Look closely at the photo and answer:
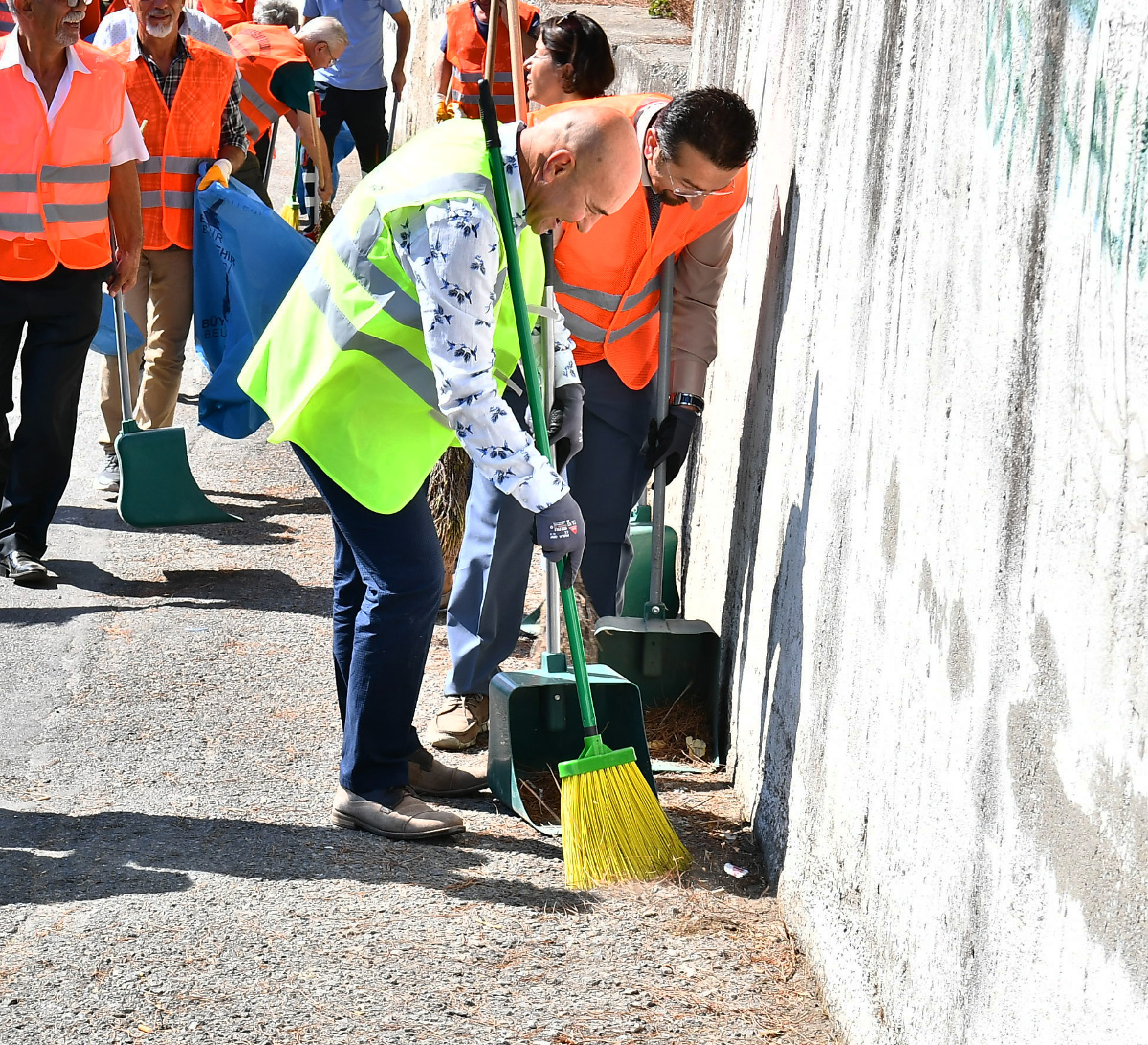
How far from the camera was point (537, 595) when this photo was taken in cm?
565

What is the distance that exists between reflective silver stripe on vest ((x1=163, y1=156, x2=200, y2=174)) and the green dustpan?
8.42ft

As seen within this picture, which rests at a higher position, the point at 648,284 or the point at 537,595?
the point at 648,284

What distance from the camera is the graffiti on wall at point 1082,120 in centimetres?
182

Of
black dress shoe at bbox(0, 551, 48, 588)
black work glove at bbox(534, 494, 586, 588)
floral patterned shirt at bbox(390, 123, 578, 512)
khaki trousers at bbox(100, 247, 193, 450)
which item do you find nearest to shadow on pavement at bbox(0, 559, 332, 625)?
black dress shoe at bbox(0, 551, 48, 588)

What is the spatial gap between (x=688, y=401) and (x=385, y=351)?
1.25m

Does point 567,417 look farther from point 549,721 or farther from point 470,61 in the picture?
point 470,61

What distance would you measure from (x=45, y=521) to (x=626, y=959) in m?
3.23

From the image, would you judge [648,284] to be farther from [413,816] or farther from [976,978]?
[976,978]

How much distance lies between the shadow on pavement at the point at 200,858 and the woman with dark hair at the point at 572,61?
8.06ft

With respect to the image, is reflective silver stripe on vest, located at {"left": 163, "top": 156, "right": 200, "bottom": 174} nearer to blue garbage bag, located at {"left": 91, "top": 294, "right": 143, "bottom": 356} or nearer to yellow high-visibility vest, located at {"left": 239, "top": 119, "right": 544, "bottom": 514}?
blue garbage bag, located at {"left": 91, "top": 294, "right": 143, "bottom": 356}

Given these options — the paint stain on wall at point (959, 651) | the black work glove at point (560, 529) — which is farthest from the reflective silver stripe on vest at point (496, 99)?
the paint stain on wall at point (959, 651)

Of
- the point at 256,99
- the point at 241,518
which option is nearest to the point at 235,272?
the point at 241,518

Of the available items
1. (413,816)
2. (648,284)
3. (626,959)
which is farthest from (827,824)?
(648,284)

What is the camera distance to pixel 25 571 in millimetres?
5285
